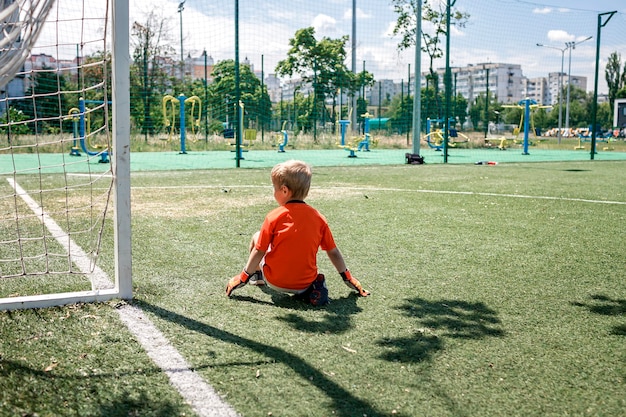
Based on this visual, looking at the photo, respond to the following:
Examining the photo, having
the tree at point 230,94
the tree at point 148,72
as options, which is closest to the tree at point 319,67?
the tree at point 230,94

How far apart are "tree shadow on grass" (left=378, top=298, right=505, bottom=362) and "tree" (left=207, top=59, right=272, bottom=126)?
16.3 metres

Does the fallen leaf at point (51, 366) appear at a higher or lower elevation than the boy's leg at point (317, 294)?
lower

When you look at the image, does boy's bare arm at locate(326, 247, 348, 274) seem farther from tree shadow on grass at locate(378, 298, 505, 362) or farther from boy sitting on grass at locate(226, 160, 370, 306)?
tree shadow on grass at locate(378, 298, 505, 362)

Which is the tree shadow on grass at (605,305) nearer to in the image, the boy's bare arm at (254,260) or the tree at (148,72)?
the boy's bare arm at (254,260)

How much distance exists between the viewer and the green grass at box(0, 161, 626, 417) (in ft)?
7.82

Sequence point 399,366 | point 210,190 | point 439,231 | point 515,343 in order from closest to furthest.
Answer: point 399,366 < point 515,343 < point 439,231 < point 210,190

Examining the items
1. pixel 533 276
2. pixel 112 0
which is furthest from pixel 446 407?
pixel 112 0

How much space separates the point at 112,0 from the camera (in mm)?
3475

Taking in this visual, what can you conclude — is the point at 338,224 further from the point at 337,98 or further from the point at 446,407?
the point at 337,98

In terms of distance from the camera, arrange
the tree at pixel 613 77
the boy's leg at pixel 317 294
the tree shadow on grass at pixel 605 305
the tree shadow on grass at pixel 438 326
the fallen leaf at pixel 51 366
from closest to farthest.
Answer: the fallen leaf at pixel 51 366, the tree shadow on grass at pixel 438 326, the tree shadow on grass at pixel 605 305, the boy's leg at pixel 317 294, the tree at pixel 613 77

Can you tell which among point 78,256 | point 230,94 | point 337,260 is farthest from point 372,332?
point 230,94

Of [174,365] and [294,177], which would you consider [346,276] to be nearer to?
[294,177]

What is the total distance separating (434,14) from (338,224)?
64.1 ft

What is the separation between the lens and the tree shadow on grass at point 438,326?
9.49 feet
